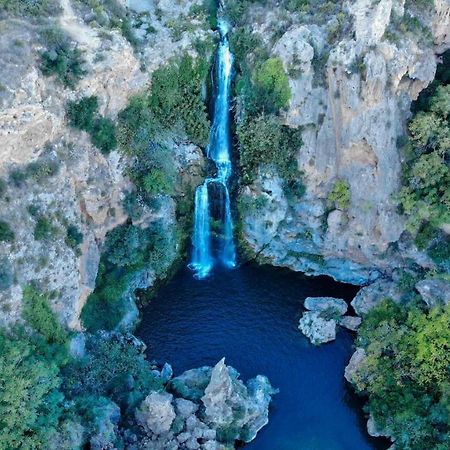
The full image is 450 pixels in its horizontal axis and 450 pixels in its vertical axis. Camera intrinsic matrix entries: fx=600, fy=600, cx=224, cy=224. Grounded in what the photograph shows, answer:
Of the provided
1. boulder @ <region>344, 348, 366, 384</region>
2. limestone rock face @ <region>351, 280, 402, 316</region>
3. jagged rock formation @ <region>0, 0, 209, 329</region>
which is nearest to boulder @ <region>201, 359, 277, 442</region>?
boulder @ <region>344, 348, 366, 384</region>

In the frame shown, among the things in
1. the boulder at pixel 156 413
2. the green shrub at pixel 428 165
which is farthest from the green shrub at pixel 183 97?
the boulder at pixel 156 413

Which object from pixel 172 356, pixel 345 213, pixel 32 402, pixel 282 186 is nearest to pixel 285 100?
pixel 282 186

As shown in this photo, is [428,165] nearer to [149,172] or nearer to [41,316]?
[149,172]

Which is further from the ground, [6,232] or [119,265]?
[6,232]

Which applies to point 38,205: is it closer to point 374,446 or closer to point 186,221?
point 186,221

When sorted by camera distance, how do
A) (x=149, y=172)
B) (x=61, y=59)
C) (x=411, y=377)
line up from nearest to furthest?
(x=61, y=59)
(x=411, y=377)
(x=149, y=172)

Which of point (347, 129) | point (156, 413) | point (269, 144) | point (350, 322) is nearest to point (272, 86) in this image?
point (269, 144)

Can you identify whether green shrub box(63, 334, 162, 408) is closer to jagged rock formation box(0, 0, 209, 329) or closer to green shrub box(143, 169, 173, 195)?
jagged rock formation box(0, 0, 209, 329)
